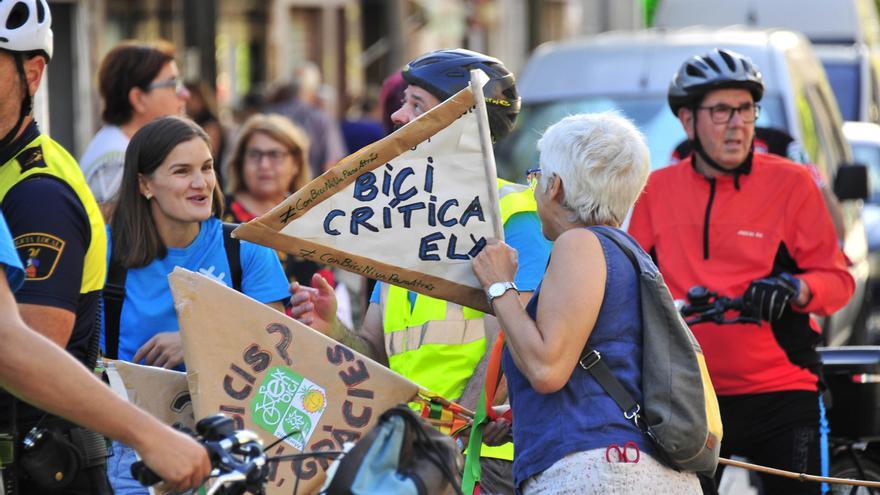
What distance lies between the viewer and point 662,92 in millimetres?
9781

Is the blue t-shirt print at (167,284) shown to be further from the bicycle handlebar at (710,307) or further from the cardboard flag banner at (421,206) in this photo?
the bicycle handlebar at (710,307)

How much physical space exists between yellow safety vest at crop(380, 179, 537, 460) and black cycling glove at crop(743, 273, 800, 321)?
130 centimetres

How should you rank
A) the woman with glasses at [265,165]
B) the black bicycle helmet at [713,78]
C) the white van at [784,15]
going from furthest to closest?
the white van at [784,15], the woman with glasses at [265,165], the black bicycle helmet at [713,78]

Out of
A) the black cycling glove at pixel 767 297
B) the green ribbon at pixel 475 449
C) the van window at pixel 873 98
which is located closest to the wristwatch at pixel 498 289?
the green ribbon at pixel 475 449

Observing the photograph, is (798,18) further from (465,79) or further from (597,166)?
(597,166)

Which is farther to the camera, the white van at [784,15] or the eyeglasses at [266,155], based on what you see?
the white van at [784,15]

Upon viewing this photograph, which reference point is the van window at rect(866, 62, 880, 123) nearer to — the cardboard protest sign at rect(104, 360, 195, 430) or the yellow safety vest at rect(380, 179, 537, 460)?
the yellow safety vest at rect(380, 179, 537, 460)

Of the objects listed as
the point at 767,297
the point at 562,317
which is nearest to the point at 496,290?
the point at 562,317

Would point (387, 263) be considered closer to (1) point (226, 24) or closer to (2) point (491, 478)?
(2) point (491, 478)

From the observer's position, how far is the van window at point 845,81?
49.8 feet

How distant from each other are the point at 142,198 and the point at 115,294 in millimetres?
396

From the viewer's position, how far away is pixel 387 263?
13.7 feet

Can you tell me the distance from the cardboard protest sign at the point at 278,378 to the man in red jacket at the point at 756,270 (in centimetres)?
190

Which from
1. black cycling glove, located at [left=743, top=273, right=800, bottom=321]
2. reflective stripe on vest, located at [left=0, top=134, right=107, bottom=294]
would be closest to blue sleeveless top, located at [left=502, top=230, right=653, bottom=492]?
reflective stripe on vest, located at [left=0, top=134, right=107, bottom=294]
